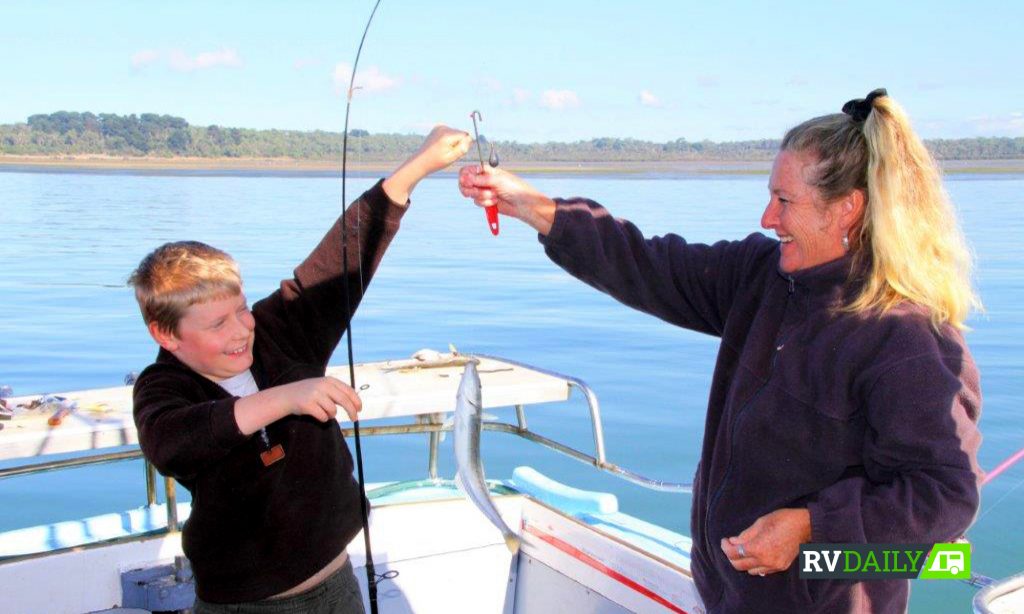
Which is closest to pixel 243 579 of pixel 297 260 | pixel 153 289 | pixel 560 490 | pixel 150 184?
pixel 153 289

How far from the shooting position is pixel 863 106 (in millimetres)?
2029

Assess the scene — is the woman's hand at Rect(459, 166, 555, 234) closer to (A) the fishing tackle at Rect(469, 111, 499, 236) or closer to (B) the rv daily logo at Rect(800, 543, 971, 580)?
(A) the fishing tackle at Rect(469, 111, 499, 236)

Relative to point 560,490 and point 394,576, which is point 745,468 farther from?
point 560,490

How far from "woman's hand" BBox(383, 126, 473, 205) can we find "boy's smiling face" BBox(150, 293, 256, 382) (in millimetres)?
471

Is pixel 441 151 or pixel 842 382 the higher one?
pixel 441 151

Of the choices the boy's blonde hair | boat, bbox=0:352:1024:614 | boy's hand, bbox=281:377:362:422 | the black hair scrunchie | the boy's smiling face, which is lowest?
boat, bbox=0:352:1024:614

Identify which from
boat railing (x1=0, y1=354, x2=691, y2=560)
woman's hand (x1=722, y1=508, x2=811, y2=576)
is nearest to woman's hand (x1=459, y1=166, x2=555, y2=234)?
woman's hand (x1=722, y1=508, x2=811, y2=576)

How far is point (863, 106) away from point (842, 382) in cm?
58

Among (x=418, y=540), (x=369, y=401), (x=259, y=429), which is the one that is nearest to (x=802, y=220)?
(x=259, y=429)

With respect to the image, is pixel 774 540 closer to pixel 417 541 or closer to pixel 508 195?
pixel 508 195

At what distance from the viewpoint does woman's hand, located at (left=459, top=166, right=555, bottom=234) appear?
7.75ft

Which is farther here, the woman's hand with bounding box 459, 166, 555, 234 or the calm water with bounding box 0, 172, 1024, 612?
the calm water with bounding box 0, 172, 1024, 612

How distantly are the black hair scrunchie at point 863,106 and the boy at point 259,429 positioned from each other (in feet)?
2.98

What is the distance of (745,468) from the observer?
6.56ft
